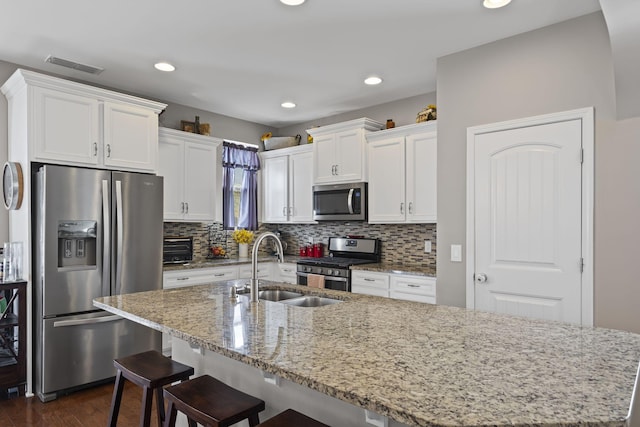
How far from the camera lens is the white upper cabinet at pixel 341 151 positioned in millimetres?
4402

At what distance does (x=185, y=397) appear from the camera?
65.5 inches

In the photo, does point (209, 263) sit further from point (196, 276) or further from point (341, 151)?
point (341, 151)

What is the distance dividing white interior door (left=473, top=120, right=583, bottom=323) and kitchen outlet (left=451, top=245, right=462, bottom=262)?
0.42 ft

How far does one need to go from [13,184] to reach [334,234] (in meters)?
3.29

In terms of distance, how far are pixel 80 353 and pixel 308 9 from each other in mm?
3074

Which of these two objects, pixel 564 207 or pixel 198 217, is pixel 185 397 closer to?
pixel 564 207

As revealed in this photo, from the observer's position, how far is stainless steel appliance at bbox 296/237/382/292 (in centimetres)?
429

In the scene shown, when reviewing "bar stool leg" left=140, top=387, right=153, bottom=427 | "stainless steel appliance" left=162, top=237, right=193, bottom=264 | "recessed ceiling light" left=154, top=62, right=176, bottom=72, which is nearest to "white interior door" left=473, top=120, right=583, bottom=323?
"bar stool leg" left=140, top=387, right=153, bottom=427

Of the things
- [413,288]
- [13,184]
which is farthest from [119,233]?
[413,288]

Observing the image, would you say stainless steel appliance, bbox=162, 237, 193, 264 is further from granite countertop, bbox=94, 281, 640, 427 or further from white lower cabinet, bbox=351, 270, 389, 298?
granite countertop, bbox=94, 281, 640, 427

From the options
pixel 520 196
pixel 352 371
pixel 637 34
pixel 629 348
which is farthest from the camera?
pixel 520 196

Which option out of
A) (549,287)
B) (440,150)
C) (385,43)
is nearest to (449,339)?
(549,287)

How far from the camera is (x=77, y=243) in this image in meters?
3.29

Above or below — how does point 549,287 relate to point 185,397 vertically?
above
